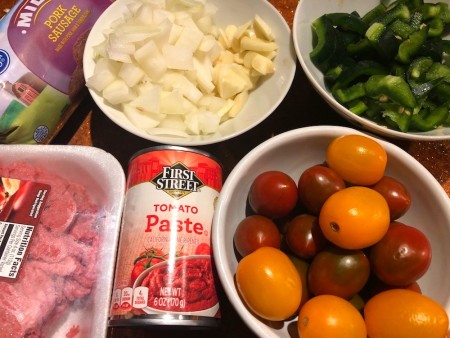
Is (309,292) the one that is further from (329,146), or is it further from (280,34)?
(280,34)

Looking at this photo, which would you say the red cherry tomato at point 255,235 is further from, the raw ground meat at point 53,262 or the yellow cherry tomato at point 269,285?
the raw ground meat at point 53,262

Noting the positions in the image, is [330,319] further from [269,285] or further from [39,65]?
[39,65]

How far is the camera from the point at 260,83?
107 cm

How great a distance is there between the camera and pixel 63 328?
0.80 metres

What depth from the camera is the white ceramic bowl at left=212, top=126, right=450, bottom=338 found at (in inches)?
30.5

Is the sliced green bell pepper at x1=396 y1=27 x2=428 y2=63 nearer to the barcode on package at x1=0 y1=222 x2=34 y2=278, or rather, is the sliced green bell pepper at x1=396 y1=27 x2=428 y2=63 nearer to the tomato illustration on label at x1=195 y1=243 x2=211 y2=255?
the tomato illustration on label at x1=195 y1=243 x2=211 y2=255

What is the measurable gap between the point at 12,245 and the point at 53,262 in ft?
0.25

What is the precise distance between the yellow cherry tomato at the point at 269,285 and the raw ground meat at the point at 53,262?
30 centimetres

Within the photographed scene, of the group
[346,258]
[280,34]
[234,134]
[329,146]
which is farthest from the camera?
[280,34]

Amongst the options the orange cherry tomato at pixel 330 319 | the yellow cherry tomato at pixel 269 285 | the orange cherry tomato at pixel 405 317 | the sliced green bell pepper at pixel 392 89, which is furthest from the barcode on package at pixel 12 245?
the sliced green bell pepper at pixel 392 89

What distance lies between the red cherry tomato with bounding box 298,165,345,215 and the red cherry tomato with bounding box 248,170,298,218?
0.09 feet

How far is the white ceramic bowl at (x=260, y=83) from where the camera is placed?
3.16ft

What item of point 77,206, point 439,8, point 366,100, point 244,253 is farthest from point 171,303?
point 439,8

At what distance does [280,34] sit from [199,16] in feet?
0.64
